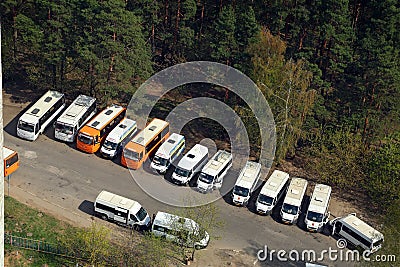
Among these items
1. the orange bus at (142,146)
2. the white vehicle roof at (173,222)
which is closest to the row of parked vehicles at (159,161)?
the orange bus at (142,146)

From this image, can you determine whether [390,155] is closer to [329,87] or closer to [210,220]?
[329,87]

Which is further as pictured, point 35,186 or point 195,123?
point 195,123

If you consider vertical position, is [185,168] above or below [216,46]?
below

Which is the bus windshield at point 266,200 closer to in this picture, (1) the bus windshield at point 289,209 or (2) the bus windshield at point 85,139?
(1) the bus windshield at point 289,209

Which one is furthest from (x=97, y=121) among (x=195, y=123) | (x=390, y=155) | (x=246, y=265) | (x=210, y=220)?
(x=390, y=155)

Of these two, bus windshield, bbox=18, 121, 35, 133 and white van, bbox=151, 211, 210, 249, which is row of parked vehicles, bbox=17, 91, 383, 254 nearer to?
bus windshield, bbox=18, 121, 35, 133

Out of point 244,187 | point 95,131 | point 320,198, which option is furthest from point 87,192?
point 320,198
